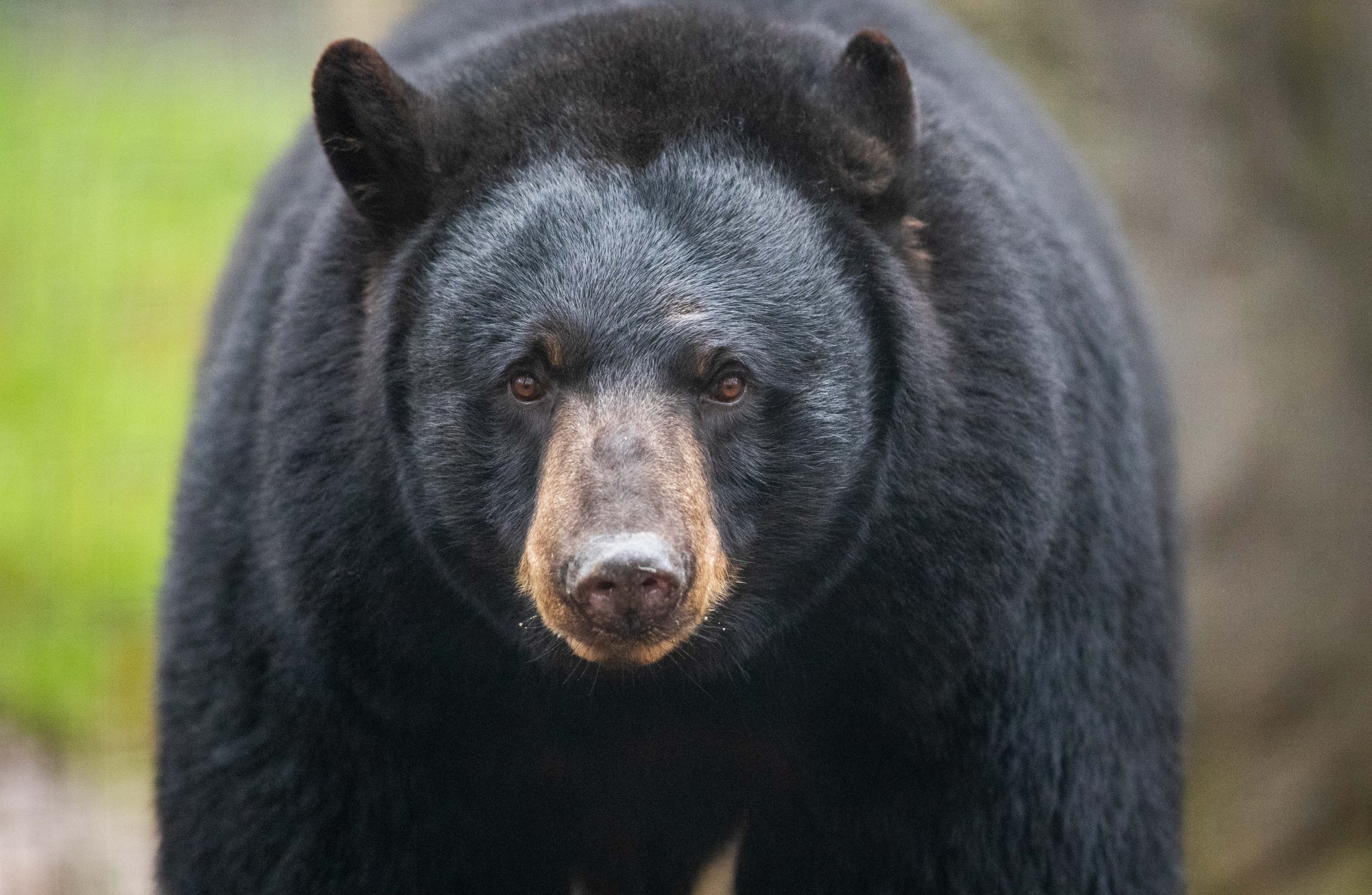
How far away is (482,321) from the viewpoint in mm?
3391

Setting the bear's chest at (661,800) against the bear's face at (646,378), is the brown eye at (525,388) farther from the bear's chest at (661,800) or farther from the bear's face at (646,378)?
the bear's chest at (661,800)

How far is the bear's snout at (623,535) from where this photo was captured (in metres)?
2.96

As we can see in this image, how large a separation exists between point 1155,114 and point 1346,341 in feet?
4.10

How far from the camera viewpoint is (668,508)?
10.1 ft

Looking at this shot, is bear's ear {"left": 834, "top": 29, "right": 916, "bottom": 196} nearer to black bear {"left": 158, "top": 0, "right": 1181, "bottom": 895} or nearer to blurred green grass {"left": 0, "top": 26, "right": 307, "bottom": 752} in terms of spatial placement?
black bear {"left": 158, "top": 0, "right": 1181, "bottom": 895}

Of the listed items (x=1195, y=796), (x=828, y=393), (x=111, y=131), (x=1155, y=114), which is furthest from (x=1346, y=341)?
(x=111, y=131)

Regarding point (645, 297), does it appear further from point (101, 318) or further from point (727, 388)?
point (101, 318)

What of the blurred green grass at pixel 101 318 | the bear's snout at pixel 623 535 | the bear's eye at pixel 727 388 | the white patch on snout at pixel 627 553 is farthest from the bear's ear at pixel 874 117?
the blurred green grass at pixel 101 318

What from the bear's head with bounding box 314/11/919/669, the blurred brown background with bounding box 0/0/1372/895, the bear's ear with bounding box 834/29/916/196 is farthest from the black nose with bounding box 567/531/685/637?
the blurred brown background with bounding box 0/0/1372/895

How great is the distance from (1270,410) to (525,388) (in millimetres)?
4528

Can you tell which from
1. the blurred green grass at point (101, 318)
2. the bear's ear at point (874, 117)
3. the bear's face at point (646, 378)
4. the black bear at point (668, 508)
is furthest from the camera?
the blurred green grass at point (101, 318)

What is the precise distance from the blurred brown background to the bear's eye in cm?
411

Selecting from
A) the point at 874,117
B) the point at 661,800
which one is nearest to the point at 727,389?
the point at 874,117

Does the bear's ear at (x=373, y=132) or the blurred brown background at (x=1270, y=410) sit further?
the blurred brown background at (x=1270, y=410)
